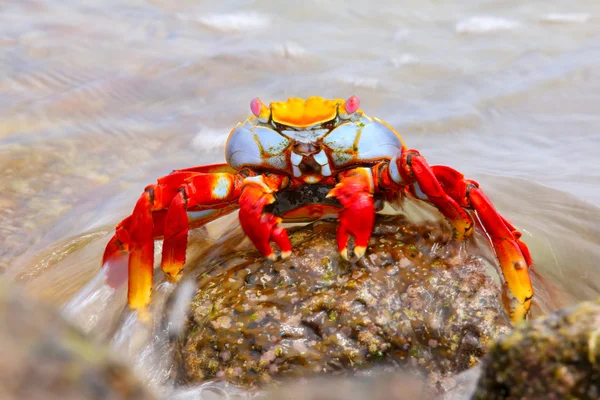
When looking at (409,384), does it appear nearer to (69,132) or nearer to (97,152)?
(97,152)

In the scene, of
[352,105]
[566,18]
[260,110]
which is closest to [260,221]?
[260,110]

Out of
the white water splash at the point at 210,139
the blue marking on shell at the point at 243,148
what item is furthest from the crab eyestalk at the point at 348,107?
the white water splash at the point at 210,139

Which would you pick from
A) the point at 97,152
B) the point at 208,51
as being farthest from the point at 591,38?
the point at 97,152

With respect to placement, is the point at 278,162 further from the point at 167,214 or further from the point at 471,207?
the point at 471,207

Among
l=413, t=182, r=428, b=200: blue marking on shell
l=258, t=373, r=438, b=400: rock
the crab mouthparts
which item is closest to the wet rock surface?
l=258, t=373, r=438, b=400: rock

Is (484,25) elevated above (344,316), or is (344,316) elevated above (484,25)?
(484,25)

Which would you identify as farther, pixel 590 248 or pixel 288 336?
pixel 590 248
